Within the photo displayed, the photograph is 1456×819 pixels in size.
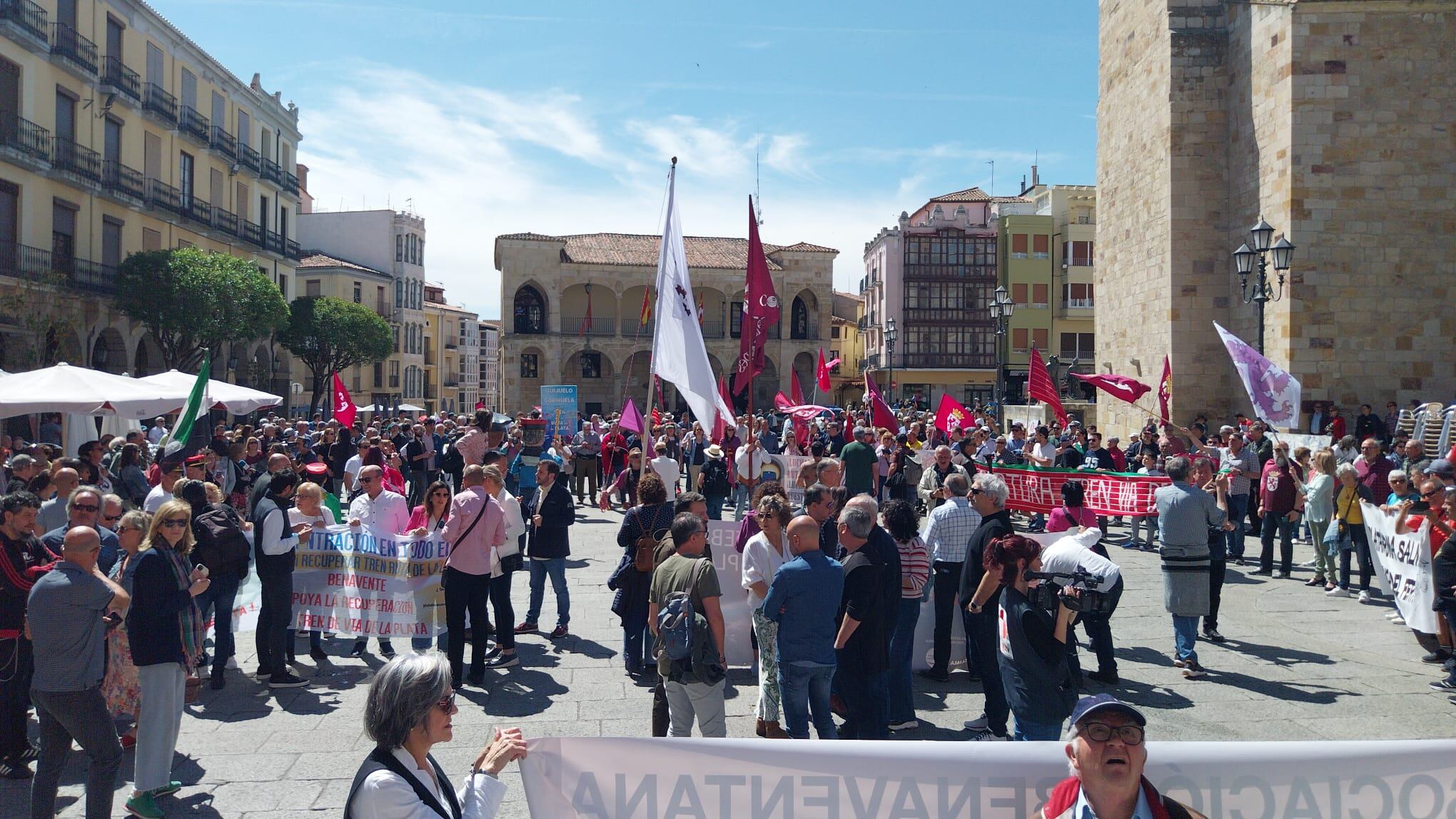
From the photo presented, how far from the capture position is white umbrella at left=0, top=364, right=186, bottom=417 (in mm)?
11500

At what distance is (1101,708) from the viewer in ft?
9.39

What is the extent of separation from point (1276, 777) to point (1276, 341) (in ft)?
63.7

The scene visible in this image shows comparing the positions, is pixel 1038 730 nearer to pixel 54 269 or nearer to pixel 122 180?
pixel 54 269

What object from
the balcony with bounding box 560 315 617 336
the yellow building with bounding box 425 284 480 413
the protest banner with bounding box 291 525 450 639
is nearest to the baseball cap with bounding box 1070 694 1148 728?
the protest banner with bounding box 291 525 450 639

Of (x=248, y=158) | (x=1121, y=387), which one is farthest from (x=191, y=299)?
(x=1121, y=387)

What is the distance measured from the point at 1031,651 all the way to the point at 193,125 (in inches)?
1404

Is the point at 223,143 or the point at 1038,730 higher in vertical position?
the point at 223,143

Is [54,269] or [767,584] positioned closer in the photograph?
[767,584]

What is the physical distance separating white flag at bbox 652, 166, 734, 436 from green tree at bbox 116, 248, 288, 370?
25245mm

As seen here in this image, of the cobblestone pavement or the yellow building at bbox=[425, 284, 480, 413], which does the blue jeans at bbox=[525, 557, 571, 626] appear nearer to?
the cobblestone pavement

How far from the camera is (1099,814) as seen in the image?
2.87m

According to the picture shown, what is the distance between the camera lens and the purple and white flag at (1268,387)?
13539 millimetres

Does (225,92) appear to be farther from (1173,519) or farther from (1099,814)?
(1099,814)

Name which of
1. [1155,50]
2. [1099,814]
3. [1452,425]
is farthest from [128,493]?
[1155,50]
